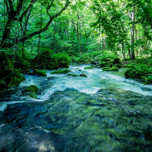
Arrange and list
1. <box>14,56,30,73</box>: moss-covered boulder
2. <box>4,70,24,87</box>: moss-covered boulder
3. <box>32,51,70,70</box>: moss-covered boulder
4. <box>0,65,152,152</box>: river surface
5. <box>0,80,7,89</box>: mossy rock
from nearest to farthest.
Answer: <box>0,65,152,152</box>: river surface, <box>0,80,7,89</box>: mossy rock, <box>4,70,24,87</box>: moss-covered boulder, <box>14,56,30,73</box>: moss-covered boulder, <box>32,51,70,70</box>: moss-covered boulder

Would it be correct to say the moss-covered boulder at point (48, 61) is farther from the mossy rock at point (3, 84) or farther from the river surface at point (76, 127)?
the river surface at point (76, 127)

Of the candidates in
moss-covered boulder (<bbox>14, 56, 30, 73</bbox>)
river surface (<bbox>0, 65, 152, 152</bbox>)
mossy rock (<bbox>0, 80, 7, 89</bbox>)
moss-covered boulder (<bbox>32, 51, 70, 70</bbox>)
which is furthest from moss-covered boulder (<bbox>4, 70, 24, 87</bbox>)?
moss-covered boulder (<bbox>32, 51, 70, 70</bbox>)

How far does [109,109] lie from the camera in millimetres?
2516

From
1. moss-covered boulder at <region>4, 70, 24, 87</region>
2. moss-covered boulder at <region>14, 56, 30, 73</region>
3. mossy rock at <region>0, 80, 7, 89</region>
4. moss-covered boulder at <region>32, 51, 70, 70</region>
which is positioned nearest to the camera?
mossy rock at <region>0, 80, 7, 89</region>

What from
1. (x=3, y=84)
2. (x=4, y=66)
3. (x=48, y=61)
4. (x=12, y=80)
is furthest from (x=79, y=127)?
(x=48, y=61)

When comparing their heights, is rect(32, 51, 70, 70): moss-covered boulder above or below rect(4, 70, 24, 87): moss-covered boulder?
above

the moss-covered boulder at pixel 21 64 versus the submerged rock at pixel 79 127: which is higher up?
the moss-covered boulder at pixel 21 64

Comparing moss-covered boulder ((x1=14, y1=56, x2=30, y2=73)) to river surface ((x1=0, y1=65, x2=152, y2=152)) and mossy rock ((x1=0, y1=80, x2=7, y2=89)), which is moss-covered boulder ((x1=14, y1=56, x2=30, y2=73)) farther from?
river surface ((x1=0, y1=65, x2=152, y2=152))

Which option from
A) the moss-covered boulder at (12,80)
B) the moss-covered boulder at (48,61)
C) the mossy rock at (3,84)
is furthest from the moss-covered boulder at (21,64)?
the mossy rock at (3,84)

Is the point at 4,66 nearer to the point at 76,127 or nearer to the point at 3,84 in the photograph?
the point at 3,84

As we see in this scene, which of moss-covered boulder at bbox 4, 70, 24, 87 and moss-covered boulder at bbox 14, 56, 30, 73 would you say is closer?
moss-covered boulder at bbox 4, 70, 24, 87

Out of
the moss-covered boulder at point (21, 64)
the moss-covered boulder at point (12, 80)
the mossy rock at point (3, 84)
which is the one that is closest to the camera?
the mossy rock at point (3, 84)

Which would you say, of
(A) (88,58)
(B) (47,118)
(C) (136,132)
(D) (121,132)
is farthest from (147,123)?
(A) (88,58)

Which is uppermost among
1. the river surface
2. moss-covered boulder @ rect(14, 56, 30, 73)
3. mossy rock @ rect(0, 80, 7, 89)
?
moss-covered boulder @ rect(14, 56, 30, 73)
